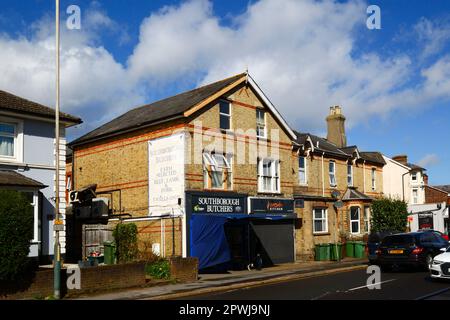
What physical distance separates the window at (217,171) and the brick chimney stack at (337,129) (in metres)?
17.4

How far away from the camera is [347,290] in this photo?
623 inches

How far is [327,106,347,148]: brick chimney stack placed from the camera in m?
40.9

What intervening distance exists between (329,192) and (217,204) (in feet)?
38.6

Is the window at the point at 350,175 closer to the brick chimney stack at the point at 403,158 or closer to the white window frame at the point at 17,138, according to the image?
the brick chimney stack at the point at 403,158

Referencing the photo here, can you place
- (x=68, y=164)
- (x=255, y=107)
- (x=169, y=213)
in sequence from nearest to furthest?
(x=169, y=213) → (x=255, y=107) → (x=68, y=164)

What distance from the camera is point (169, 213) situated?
23.5 meters

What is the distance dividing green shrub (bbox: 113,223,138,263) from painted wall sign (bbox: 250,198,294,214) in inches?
259

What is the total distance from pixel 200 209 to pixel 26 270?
31.4 feet

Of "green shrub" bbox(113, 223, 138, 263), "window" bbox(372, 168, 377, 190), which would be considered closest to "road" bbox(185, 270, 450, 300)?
"green shrub" bbox(113, 223, 138, 263)

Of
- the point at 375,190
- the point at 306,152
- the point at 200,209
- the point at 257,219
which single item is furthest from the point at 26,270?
the point at 375,190

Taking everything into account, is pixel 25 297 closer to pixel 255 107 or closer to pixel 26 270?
pixel 26 270

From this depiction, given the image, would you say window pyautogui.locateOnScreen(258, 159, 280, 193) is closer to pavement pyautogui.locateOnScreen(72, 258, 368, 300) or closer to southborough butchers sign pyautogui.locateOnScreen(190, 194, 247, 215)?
southborough butchers sign pyautogui.locateOnScreen(190, 194, 247, 215)

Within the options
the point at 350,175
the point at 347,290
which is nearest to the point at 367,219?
the point at 350,175
